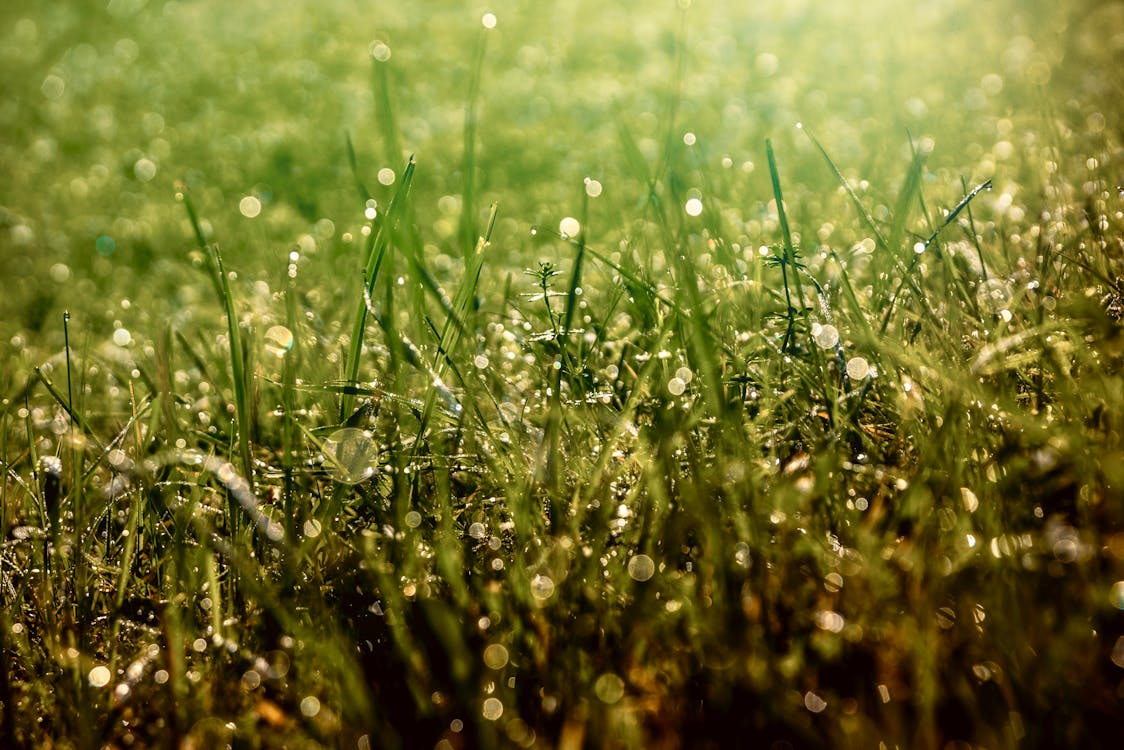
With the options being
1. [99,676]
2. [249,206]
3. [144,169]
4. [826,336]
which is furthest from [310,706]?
[144,169]

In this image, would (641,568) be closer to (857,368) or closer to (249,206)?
(857,368)

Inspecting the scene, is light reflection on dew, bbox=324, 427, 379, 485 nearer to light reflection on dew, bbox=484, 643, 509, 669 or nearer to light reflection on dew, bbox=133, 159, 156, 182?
light reflection on dew, bbox=484, 643, 509, 669

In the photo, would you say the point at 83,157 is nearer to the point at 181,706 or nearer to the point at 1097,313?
the point at 181,706

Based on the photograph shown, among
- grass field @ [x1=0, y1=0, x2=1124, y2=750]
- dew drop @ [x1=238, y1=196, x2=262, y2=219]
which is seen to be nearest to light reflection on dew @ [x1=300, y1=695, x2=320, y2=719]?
grass field @ [x1=0, y1=0, x2=1124, y2=750]

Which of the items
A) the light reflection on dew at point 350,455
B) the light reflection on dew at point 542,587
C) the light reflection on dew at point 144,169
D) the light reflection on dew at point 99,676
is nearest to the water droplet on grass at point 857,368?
the light reflection on dew at point 542,587

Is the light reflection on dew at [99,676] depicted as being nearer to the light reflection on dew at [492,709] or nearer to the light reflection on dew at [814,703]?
the light reflection on dew at [492,709]

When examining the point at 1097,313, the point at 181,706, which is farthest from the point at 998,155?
the point at 181,706
